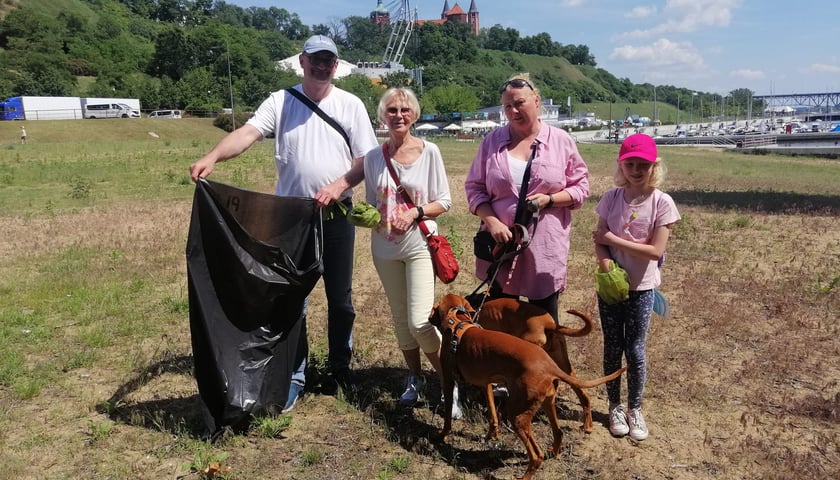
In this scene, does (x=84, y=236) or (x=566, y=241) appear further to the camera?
(x=84, y=236)

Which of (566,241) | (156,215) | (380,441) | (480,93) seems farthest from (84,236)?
(480,93)

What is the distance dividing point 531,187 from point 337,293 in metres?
1.58

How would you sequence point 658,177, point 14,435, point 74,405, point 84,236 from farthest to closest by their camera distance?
point 84,236 → point 74,405 → point 14,435 → point 658,177

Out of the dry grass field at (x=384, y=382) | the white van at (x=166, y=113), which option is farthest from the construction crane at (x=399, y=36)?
the dry grass field at (x=384, y=382)

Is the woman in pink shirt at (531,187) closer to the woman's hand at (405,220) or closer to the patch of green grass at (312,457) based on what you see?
the woman's hand at (405,220)

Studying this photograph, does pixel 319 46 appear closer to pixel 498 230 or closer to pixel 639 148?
pixel 498 230

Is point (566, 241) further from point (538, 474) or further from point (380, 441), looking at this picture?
point (380, 441)

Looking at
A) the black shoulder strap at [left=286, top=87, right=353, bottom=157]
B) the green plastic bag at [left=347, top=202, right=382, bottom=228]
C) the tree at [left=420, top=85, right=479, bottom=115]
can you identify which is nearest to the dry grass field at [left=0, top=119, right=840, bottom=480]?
the green plastic bag at [left=347, top=202, right=382, bottom=228]

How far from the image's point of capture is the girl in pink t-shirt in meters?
3.70

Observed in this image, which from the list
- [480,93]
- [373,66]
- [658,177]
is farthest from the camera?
[373,66]

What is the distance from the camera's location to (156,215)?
12352 millimetres

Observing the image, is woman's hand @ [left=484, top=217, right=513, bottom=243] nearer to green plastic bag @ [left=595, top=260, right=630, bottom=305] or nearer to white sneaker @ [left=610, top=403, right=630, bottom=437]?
green plastic bag @ [left=595, top=260, right=630, bottom=305]

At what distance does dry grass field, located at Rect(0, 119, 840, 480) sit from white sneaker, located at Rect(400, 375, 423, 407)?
101 millimetres

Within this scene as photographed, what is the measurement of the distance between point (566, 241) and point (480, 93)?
137 metres
